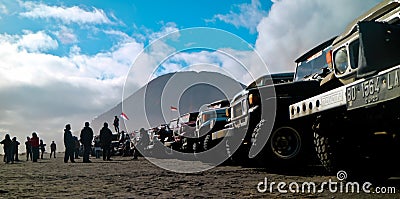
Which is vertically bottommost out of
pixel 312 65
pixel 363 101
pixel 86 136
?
pixel 86 136

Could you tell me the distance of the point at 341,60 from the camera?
17.8 feet

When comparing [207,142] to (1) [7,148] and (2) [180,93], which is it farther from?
(1) [7,148]

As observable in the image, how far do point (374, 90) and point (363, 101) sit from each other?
0.21 metres

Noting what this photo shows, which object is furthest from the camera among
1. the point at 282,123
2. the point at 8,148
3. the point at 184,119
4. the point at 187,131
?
the point at 8,148

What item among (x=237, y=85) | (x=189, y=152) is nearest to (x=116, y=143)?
(x=189, y=152)

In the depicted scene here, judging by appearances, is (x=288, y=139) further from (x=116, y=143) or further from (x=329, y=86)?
(x=116, y=143)

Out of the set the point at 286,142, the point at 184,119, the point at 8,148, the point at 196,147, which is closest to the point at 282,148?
the point at 286,142

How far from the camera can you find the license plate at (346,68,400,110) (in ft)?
11.7

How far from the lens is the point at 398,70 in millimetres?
3518

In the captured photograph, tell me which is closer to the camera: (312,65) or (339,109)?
(339,109)

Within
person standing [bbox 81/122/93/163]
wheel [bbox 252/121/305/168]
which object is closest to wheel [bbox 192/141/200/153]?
person standing [bbox 81/122/93/163]

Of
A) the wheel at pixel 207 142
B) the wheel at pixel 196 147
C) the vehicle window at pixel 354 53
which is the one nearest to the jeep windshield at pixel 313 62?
the vehicle window at pixel 354 53

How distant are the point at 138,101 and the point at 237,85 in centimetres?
503

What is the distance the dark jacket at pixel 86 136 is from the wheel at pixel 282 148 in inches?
499
